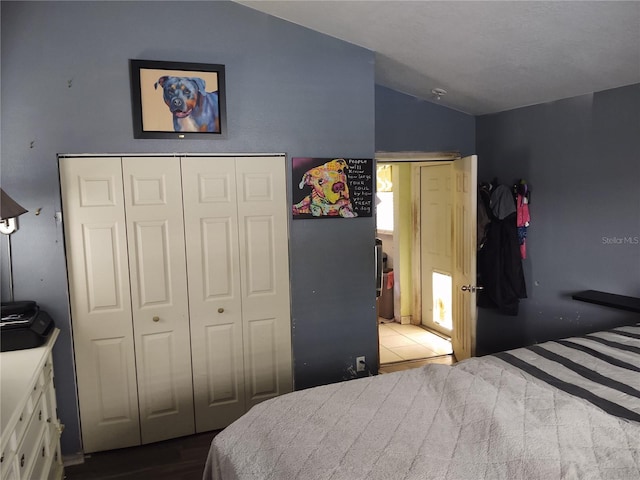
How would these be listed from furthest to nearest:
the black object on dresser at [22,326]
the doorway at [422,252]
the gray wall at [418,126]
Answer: the doorway at [422,252] → the gray wall at [418,126] → the black object on dresser at [22,326]

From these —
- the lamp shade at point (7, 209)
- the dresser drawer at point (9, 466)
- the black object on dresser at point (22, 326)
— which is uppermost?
the lamp shade at point (7, 209)

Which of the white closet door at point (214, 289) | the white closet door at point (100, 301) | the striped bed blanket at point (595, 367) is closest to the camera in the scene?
the striped bed blanket at point (595, 367)

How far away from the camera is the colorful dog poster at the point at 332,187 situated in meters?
3.19

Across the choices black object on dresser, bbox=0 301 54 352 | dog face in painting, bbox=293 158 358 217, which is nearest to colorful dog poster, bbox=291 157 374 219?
dog face in painting, bbox=293 158 358 217

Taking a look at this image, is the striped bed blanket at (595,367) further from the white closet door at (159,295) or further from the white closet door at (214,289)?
the white closet door at (159,295)

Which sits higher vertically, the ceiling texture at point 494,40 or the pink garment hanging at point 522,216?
the ceiling texture at point 494,40

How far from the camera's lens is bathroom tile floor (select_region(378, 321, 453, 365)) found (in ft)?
15.3

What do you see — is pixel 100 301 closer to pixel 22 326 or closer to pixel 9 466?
Result: pixel 22 326

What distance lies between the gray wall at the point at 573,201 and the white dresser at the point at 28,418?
11.0 feet

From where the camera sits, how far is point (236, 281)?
124 inches

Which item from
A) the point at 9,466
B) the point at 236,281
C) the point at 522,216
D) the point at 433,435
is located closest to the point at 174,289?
the point at 236,281

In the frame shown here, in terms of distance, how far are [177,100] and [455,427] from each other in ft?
7.65

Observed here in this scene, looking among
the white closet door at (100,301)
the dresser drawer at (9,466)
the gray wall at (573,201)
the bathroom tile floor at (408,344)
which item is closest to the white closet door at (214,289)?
the white closet door at (100,301)

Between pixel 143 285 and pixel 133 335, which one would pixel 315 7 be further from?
pixel 133 335
